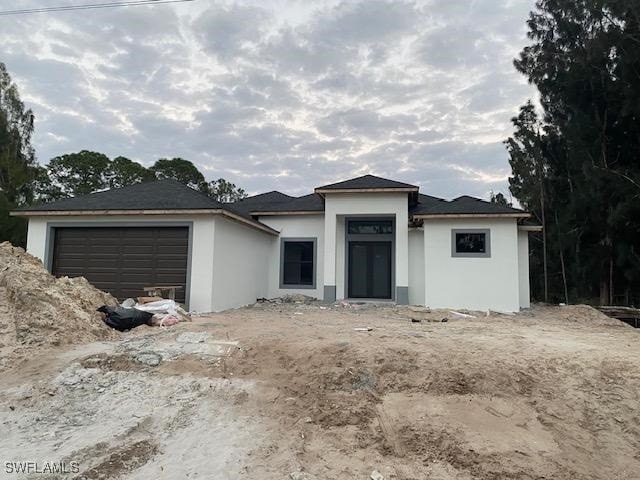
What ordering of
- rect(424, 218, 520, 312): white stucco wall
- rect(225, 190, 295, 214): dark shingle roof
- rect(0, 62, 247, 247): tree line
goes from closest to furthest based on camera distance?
rect(424, 218, 520, 312): white stucco wall → rect(225, 190, 295, 214): dark shingle roof → rect(0, 62, 247, 247): tree line

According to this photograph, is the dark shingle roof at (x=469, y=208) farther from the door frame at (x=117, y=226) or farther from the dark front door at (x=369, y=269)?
the door frame at (x=117, y=226)

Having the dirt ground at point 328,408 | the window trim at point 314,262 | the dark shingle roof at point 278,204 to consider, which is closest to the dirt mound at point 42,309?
the dirt ground at point 328,408

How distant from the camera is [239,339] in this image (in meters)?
6.31

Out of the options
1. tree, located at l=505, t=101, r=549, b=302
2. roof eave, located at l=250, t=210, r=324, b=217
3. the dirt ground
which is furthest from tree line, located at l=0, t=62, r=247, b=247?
tree, located at l=505, t=101, r=549, b=302

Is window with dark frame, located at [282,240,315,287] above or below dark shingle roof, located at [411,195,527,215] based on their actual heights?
below

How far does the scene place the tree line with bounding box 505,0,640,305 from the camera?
16.4 m

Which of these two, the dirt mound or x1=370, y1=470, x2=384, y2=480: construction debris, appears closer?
x1=370, y1=470, x2=384, y2=480: construction debris

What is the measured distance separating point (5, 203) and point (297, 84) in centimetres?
1822

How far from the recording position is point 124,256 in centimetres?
1112

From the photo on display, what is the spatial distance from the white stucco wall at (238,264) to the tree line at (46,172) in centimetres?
1624

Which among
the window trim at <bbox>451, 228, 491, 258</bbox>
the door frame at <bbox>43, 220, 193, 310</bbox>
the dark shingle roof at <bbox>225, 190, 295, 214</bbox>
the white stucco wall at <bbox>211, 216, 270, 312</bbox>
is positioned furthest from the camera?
the dark shingle roof at <bbox>225, 190, 295, 214</bbox>

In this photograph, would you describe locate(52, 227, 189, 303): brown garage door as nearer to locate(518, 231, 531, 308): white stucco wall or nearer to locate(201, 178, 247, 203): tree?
locate(518, 231, 531, 308): white stucco wall

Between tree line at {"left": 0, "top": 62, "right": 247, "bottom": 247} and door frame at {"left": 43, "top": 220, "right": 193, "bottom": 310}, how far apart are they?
42.9 feet

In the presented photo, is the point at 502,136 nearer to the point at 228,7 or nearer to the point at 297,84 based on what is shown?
the point at 297,84
